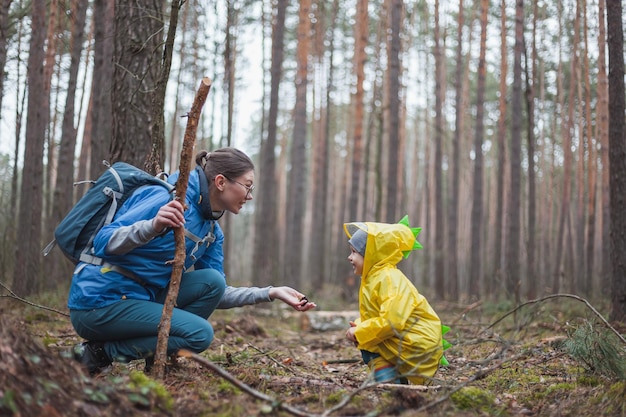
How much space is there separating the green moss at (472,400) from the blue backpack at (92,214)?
2.04 meters

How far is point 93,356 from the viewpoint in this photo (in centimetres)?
360

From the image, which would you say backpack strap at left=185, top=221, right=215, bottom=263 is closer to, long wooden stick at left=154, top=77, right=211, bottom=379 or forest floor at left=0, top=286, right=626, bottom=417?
long wooden stick at left=154, top=77, right=211, bottom=379

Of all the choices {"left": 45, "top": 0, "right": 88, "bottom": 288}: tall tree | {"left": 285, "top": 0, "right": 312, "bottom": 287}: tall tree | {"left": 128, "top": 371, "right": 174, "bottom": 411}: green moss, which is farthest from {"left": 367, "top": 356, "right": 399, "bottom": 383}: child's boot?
{"left": 285, "top": 0, "right": 312, "bottom": 287}: tall tree

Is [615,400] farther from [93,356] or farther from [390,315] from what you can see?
[93,356]

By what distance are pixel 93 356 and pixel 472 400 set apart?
2.30 meters

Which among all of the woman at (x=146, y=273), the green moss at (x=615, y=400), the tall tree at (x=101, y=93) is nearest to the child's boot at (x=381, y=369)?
the woman at (x=146, y=273)

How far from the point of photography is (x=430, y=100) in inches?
1160

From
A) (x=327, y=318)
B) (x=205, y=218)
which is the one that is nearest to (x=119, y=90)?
(x=205, y=218)

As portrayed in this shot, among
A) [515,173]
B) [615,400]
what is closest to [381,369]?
[615,400]

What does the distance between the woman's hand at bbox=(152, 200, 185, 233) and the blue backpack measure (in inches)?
14.6

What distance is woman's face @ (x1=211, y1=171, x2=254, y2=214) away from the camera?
353 centimetres

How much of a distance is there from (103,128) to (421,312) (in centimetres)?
667

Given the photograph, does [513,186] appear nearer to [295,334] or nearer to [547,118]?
[295,334]

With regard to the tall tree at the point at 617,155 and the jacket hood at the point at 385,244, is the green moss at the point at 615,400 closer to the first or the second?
the jacket hood at the point at 385,244
